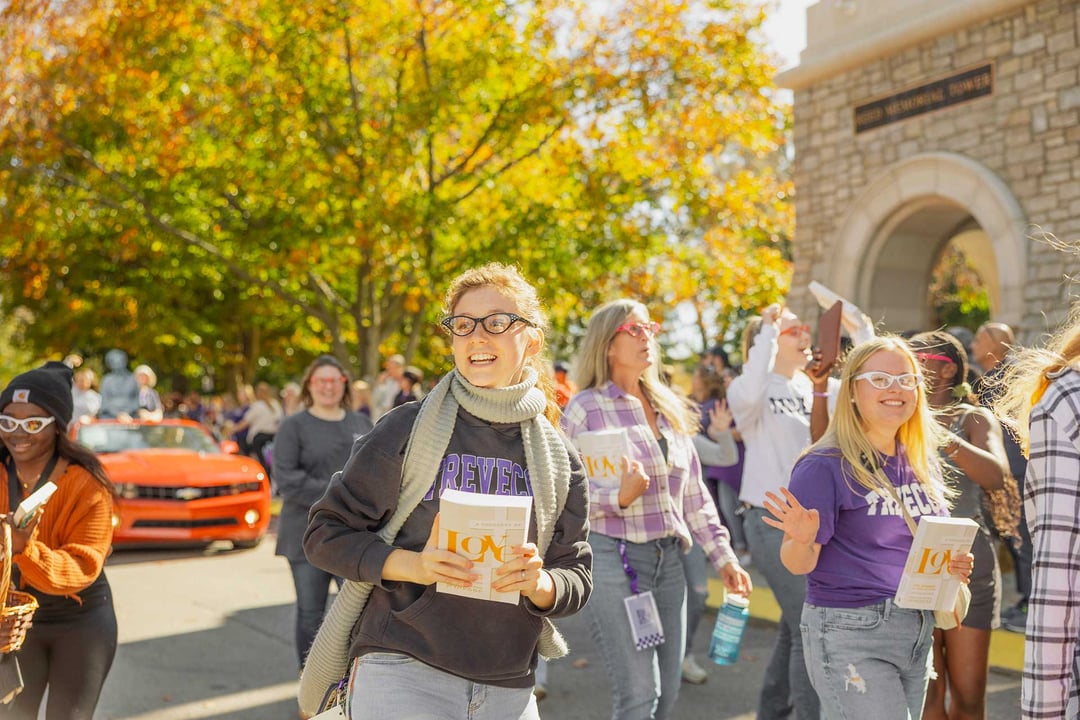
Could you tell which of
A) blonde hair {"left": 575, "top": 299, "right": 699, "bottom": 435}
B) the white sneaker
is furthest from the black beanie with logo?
the white sneaker

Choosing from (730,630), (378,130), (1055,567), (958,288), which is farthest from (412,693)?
(958,288)

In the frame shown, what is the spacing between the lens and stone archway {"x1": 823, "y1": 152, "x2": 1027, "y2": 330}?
11391 millimetres

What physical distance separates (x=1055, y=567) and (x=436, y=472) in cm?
145

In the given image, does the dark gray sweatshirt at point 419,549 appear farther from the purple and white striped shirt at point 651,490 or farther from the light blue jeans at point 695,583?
the light blue jeans at point 695,583

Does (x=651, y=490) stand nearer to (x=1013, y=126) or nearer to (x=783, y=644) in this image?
(x=783, y=644)

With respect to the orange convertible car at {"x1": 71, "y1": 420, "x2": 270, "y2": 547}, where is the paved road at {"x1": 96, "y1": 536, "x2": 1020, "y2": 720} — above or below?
below

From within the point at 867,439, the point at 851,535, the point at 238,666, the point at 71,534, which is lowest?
the point at 238,666

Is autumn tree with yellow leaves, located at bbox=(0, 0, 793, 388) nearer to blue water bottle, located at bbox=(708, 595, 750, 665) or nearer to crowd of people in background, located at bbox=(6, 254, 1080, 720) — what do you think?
crowd of people in background, located at bbox=(6, 254, 1080, 720)

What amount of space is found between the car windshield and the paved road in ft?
8.93

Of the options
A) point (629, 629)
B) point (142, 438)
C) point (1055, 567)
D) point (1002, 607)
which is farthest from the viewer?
point (142, 438)

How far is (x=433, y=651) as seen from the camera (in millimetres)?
2604

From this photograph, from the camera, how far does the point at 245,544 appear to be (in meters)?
12.4

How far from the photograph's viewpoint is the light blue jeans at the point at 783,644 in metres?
4.62

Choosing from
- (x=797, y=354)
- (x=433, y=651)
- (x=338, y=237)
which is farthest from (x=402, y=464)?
(x=338, y=237)
